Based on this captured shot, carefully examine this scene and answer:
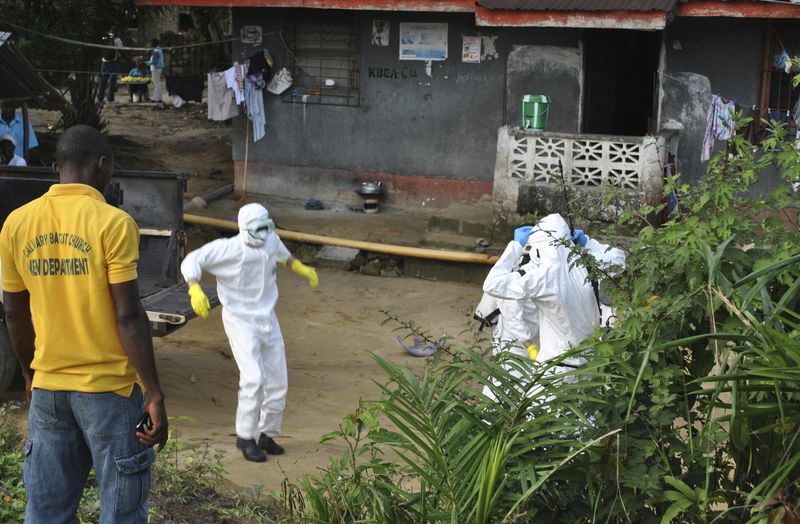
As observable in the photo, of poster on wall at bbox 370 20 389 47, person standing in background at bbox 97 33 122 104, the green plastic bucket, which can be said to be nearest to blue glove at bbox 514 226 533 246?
the green plastic bucket

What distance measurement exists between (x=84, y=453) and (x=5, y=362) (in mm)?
3968

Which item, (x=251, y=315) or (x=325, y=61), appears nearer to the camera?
(x=251, y=315)

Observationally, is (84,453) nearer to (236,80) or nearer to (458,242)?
(458,242)

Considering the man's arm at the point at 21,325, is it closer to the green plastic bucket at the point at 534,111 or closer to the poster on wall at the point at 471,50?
the green plastic bucket at the point at 534,111

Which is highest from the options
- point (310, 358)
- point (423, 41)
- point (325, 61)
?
point (423, 41)

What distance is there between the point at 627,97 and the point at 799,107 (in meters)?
4.24

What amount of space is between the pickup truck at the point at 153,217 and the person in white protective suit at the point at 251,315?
0.77 meters

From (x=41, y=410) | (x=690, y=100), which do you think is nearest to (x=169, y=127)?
(x=690, y=100)

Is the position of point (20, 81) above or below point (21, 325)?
above

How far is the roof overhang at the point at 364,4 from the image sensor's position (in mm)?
13000

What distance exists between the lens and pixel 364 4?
13273 millimetres

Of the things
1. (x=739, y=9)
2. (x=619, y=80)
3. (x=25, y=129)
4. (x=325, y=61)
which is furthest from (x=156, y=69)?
(x=739, y=9)

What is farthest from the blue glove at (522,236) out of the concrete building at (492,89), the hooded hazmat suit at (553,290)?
the concrete building at (492,89)

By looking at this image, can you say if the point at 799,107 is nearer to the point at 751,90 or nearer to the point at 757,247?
the point at 751,90
